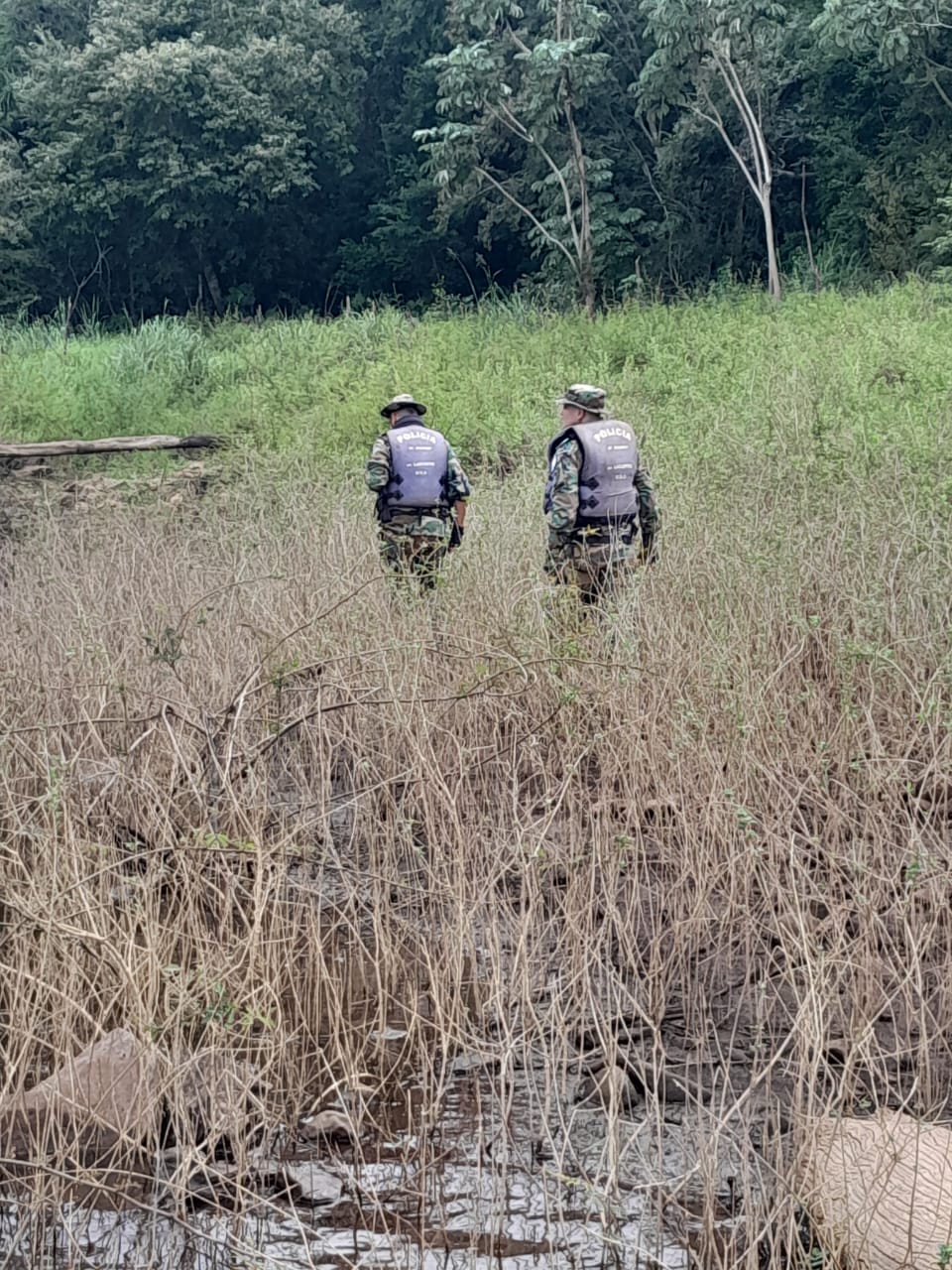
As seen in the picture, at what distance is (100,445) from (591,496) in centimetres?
689

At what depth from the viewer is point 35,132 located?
25.6m

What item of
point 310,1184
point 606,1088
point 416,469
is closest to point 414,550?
point 416,469

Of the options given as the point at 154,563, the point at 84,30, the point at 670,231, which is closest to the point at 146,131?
the point at 84,30

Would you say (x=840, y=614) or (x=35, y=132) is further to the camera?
(x=35, y=132)

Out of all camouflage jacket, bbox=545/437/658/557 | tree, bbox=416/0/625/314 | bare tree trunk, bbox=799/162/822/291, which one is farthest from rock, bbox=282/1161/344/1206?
tree, bbox=416/0/625/314

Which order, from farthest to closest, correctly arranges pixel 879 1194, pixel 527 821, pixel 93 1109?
1. pixel 527 821
2. pixel 93 1109
3. pixel 879 1194

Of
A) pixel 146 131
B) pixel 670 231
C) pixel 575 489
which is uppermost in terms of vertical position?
pixel 146 131

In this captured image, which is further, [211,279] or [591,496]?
[211,279]

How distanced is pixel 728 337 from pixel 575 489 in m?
8.49

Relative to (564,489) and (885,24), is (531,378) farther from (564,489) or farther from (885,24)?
(885,24)

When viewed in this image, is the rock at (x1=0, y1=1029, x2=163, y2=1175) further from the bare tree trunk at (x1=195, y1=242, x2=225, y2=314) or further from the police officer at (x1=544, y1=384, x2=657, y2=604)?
the bare tree trunk at (x1=195, y1=242, x2=225, y2=314)

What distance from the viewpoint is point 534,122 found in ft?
69.9

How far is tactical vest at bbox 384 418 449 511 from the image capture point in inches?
309

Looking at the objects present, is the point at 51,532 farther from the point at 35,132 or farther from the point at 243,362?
the point at 35,132
